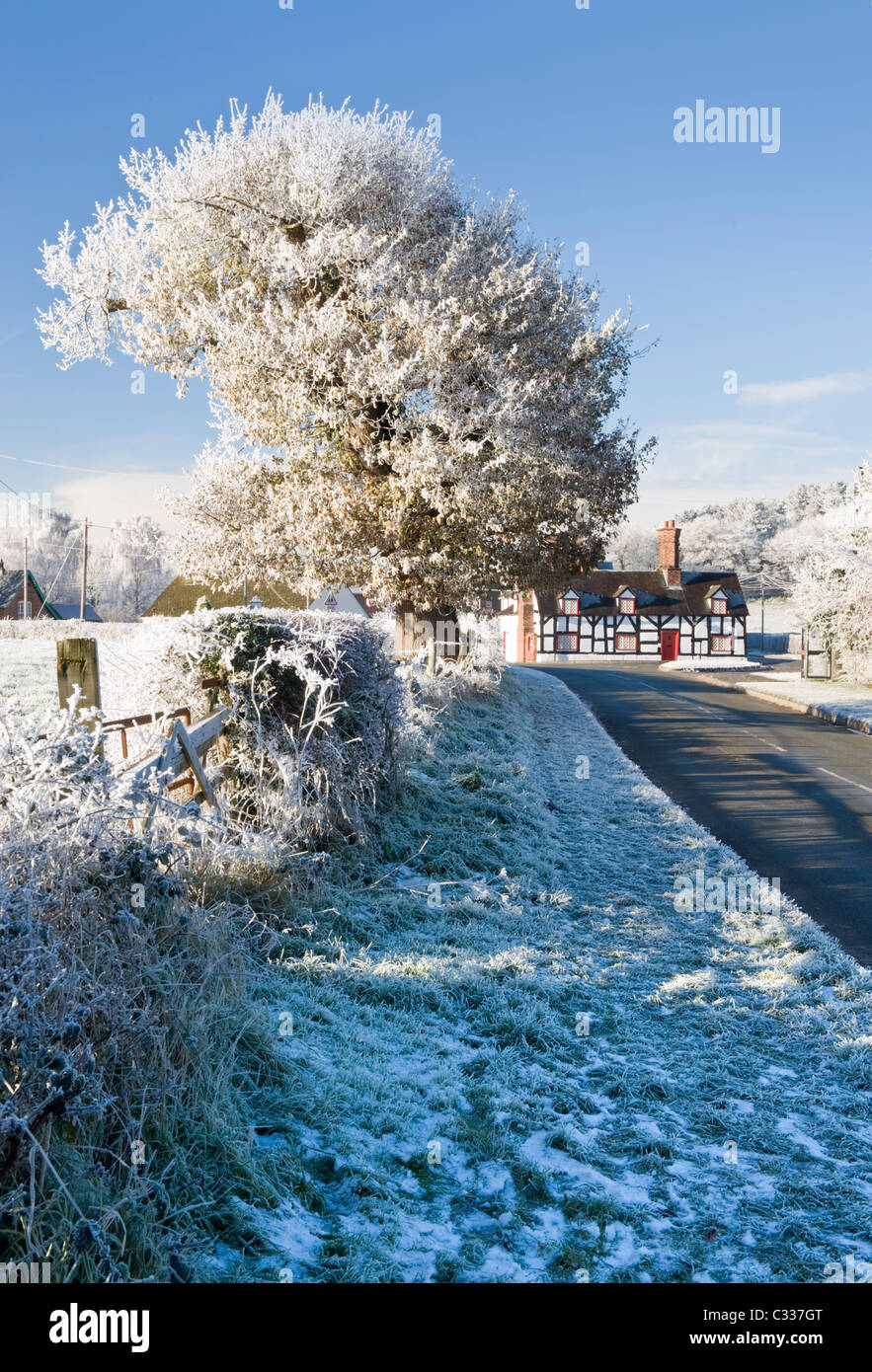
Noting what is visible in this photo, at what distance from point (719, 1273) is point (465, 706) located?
14.1m

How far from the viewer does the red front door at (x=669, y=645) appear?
218 ft

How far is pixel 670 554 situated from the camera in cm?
6919

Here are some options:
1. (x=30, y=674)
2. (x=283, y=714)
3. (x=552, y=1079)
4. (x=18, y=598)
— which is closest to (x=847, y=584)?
(x=30, y=674)

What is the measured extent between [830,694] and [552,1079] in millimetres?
28520

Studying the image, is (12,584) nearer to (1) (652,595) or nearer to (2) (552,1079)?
(1) (652,595)

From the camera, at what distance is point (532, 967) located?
6.76m

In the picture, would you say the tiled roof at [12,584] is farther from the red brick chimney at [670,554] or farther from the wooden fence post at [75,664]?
the wooden fence post at [75,664]

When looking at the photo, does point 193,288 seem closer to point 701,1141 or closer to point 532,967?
point 532,967

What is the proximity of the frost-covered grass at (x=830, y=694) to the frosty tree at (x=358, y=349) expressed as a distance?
36.8ft

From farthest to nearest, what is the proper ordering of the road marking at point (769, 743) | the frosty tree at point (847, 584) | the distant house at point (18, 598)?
the distant house at point (18, 598) < the frosty tree at point (847, 584) < the road marking at point (769, 743)

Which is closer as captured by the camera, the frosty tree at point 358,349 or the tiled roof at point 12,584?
the frosty tree at point 358,349

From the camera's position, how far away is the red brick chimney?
221 feet

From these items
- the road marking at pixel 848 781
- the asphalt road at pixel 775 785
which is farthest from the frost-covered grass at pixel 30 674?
the road marking at pixel 848 781

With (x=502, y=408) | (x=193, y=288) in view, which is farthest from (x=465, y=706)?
(x=193, y=288)
